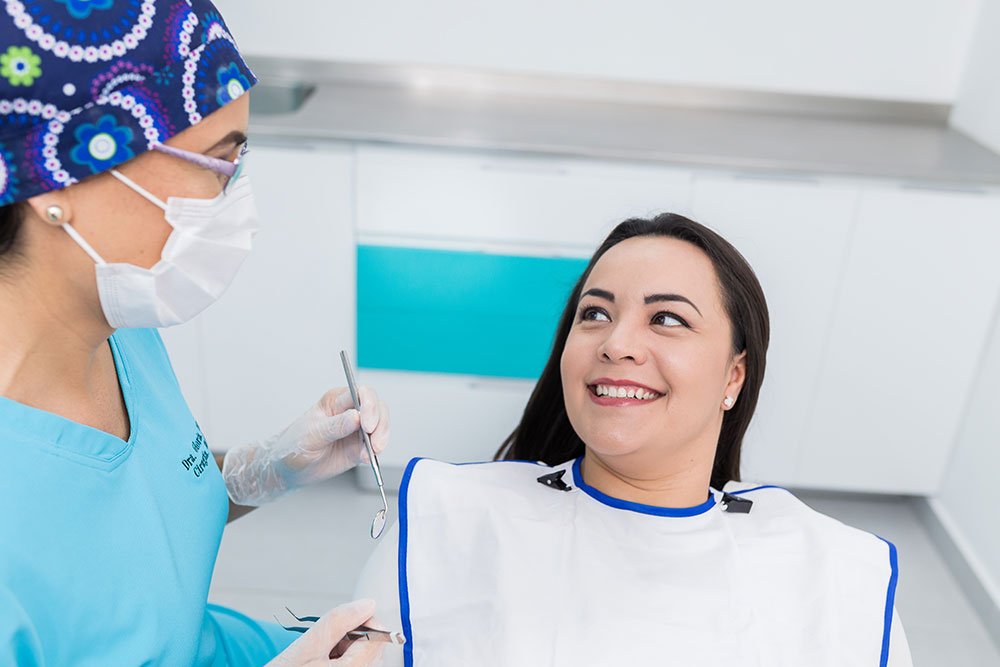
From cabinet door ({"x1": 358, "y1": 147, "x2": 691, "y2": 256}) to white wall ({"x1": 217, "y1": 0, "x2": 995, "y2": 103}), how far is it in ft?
2.20

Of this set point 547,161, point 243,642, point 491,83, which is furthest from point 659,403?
point 491,83

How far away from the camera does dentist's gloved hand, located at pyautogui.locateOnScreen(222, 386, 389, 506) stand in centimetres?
133

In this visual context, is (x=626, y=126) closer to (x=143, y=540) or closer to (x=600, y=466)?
(x=600, y=466)

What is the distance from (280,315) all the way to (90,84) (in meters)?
1.73

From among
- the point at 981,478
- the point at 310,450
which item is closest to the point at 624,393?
the point at 310,450

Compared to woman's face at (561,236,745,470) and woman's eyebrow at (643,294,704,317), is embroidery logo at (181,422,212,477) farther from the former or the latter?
woman's eyebrow at (643,294,704,317)

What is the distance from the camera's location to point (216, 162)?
3.24 feet

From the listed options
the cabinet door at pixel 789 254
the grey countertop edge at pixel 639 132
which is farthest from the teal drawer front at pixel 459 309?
the cabinet door at pixel 789 254

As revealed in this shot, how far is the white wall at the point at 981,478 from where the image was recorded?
96.7 inches

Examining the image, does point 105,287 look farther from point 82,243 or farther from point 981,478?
point 981,478

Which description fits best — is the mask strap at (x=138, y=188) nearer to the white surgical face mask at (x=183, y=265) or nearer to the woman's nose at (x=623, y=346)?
the white surgical face mask at (x=183, y=265)

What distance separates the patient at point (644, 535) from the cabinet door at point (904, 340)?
3.80 feet

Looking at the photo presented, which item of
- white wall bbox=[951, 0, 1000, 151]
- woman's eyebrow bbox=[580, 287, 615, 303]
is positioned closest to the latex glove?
woman's eyebrow bbox=[580, 287, 615, 303]

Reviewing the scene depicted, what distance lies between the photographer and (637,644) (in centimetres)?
126
